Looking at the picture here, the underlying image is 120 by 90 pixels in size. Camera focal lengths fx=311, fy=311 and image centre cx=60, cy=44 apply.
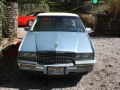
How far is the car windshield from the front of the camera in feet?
28.3

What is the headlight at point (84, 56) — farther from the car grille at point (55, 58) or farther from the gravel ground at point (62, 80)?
the gravel ground at point (62, 80)

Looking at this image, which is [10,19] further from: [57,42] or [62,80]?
[62,80]

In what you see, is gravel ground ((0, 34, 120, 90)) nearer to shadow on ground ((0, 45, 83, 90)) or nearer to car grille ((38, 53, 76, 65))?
shadow on ground ((0, 45, 83, 90))

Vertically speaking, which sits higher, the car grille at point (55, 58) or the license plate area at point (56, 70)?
the car grille at point (55, 58)

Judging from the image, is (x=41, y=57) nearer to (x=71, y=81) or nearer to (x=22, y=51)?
(x=22, y=51)

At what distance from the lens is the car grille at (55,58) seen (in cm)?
700

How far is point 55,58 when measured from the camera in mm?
7012

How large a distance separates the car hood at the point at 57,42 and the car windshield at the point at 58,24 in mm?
373

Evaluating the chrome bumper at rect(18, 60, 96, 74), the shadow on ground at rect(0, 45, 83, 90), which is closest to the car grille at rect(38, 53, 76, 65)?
the chrome bumper at rect(18, 60, 96, 74)

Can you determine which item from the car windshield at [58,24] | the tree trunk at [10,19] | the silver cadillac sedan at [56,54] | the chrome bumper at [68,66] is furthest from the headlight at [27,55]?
the tree trunk at [10,19]

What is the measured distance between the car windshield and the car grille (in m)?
1.68

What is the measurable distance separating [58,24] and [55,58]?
1979 millimetres

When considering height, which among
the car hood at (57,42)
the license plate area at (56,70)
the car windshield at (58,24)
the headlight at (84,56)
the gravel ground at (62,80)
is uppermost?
the car windshield at (58,24)

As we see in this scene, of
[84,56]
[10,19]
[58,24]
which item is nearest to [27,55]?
[84,56]
